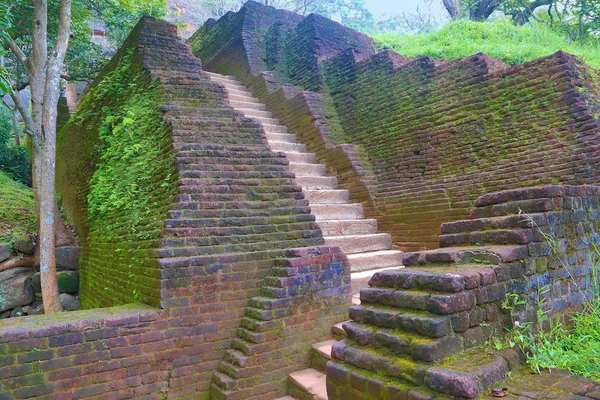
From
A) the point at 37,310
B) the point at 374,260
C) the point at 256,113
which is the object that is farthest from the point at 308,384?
the point at 256,113

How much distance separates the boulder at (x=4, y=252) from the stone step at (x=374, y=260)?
510 cm

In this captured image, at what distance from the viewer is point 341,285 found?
4188mm

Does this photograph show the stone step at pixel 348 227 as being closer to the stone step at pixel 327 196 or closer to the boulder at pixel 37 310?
the stone step at pixel 327 196

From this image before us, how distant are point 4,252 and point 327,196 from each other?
4.92 meters

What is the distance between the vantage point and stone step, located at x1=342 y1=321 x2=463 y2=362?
6.86 feet

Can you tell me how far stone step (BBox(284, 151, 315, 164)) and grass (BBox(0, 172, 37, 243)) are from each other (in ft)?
14.9

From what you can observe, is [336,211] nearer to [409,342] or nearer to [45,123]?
[409,342]

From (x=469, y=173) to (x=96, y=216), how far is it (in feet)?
16.4

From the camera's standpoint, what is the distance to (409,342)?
2199 mm

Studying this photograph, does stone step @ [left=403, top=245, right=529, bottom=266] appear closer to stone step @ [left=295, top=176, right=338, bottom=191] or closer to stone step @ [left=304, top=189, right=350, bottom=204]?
stone step @ [left=304, top=189, right=350, bottom=204]

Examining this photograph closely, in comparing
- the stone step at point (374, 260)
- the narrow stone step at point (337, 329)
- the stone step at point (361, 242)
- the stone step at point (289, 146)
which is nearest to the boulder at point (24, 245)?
the stone step at point (289, 146)

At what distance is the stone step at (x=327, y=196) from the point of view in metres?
6.19

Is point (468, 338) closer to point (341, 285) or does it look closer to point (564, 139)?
point (341, 285)

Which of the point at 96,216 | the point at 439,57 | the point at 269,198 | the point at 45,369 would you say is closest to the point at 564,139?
the point at 269,198
